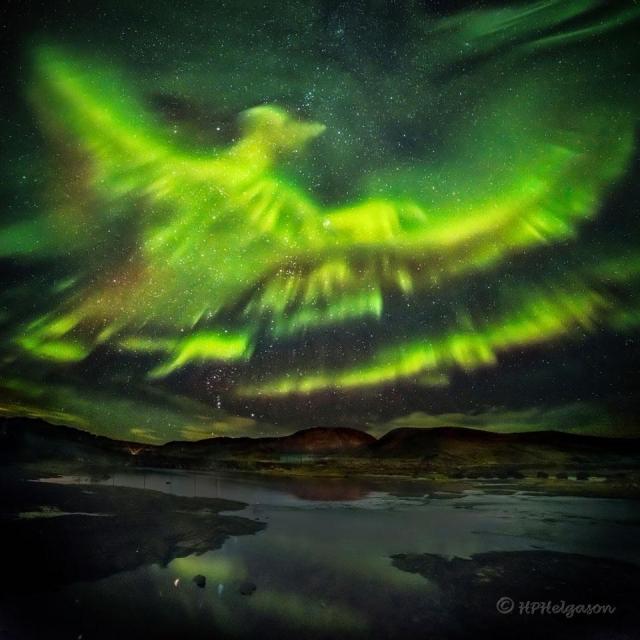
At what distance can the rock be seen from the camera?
14516mm

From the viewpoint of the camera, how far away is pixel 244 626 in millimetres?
12203

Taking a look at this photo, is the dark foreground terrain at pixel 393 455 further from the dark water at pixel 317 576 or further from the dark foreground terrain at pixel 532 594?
the dark foreground terrain at pixel 532 594

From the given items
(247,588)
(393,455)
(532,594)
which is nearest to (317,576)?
(247,588)

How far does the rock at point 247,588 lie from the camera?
47.6ft

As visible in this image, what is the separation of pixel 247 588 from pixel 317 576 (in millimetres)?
2981

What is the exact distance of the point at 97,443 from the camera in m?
109

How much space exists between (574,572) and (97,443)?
381 ft

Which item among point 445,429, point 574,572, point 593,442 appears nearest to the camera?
point 574,572

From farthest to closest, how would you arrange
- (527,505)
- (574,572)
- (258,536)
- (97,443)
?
(97,443) < (527,505) < (258,536) < (574,572)

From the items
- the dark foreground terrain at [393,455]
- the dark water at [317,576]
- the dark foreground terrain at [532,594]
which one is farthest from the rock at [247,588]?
the dark foreground terrain at [393,455]

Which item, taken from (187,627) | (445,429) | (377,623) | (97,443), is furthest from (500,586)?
(445,429)

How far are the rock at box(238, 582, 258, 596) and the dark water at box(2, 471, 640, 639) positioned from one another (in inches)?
8.4

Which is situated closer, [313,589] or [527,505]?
[313,589]

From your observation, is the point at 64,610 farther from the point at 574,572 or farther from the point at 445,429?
the point at 445,429
